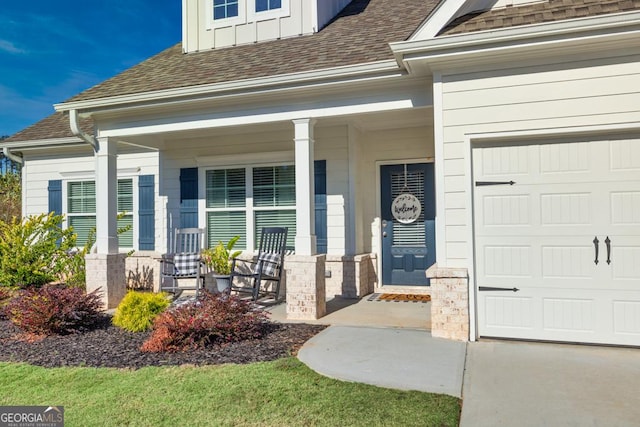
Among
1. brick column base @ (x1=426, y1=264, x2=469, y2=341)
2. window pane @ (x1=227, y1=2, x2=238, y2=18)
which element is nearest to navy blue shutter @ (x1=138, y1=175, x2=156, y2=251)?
window pane @ (x1=227, y1=2, x2=238, y2=18)

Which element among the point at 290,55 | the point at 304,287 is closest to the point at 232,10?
the point at 290,55

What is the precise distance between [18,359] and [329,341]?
289 cm

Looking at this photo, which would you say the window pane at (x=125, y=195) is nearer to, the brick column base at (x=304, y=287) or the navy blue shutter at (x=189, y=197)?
the navy blue shutter at (x=189, y=197)

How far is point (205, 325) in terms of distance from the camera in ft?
13.8

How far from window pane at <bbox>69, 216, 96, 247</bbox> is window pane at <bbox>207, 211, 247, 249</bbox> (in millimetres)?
2827

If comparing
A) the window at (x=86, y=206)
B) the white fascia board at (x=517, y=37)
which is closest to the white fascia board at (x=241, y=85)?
the white fascia board at (x=517, y=37)

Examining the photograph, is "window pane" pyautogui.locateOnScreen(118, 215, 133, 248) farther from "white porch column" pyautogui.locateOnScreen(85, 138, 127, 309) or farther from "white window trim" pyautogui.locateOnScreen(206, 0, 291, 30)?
"white window trim" pyautogui.locateOnScreen(206, 0, 291, 30)

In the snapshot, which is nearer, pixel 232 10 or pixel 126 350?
pixel 126 350

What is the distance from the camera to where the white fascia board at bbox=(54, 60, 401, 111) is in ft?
16.0

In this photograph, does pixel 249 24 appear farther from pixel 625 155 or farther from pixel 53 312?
pixel 625 155

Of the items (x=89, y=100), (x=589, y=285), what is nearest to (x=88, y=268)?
(x=89, y=100)

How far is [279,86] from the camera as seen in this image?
17.3 ft

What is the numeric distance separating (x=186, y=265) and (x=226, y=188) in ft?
5.42

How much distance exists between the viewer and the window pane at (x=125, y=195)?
8.45 m
